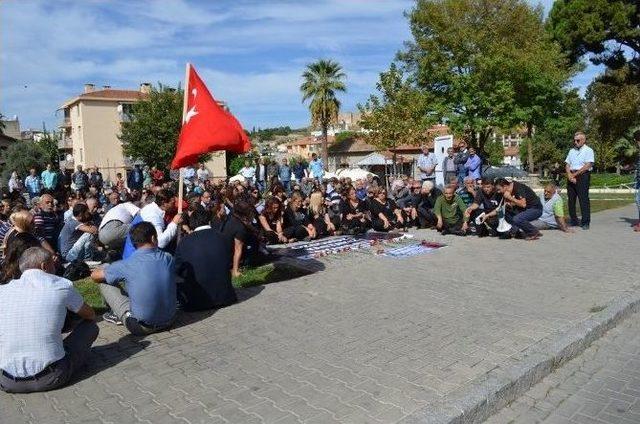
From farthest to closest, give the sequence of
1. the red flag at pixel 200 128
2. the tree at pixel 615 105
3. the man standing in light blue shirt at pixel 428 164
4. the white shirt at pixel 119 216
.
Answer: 1. the tree at pixel 615 105
2. the man standing in light blue shirt at pixel 428 164
3. the white shirt at pixel 119 216
4. the red flag at pixel 200 128

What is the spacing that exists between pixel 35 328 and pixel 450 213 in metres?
9.49

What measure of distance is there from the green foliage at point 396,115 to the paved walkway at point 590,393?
1108 inches

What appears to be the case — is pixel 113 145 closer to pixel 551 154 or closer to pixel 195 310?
pixel 551 154

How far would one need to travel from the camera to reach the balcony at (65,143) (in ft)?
239

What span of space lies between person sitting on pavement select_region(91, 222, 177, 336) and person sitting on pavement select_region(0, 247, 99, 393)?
112cm

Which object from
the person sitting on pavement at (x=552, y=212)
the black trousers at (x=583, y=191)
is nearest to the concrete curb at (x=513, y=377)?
the person sitting on pavement at (x=552, y=212)

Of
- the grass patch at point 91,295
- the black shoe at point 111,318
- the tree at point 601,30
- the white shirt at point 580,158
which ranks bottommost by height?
the grass patch at point 91,295

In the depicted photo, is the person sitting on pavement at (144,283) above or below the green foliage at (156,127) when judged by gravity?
below

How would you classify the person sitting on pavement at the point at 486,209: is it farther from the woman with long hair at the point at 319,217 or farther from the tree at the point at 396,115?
the tree at the point at 396,115

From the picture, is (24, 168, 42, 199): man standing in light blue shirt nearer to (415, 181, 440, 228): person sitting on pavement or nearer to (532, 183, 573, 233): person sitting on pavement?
(415, 181, 440, 228): person sitting on pavement

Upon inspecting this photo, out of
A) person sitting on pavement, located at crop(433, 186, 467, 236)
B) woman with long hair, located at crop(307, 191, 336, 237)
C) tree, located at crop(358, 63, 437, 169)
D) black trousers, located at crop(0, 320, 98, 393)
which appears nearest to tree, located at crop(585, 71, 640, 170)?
tree, located at crop(358, 63, 437, 169)

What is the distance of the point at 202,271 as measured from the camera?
673 centimetres

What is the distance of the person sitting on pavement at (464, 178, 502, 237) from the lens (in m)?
11.8

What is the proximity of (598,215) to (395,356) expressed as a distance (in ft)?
42.0
